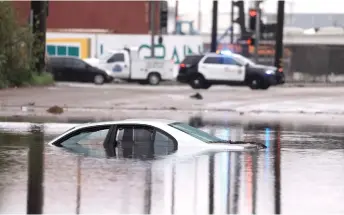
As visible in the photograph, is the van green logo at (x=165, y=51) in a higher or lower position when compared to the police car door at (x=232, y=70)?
lower

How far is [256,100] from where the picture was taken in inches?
1342

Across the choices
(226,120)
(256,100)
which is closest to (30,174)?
(226,120)

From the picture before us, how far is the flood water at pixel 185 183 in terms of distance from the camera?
11.2 meters

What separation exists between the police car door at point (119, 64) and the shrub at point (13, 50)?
11755 millimetres

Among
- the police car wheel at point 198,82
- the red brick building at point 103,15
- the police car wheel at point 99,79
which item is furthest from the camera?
the red brick building at point 103,15

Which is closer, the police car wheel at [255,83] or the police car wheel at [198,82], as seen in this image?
the police car wheel at [255,83]

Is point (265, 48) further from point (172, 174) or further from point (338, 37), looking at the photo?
point (172, 174)

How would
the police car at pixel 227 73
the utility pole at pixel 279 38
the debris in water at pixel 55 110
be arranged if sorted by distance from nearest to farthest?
the debris in water at pixel 55 110
the police car at pixel 227 73
the utility pole at pixel 279 38

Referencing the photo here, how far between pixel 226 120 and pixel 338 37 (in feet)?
165

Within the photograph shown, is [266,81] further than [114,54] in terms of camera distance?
No

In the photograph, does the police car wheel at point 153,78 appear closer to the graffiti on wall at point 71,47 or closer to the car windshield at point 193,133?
the graffiti on wall at point 71,47

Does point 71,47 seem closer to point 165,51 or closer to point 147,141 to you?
point 165,51

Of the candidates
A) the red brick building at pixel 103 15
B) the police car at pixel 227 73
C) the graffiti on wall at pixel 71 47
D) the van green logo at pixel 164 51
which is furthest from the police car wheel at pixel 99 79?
the red brick building at pixel 103 15

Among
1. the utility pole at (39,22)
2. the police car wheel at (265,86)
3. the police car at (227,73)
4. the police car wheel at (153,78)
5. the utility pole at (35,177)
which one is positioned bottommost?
the police car wheel at (153,78)
